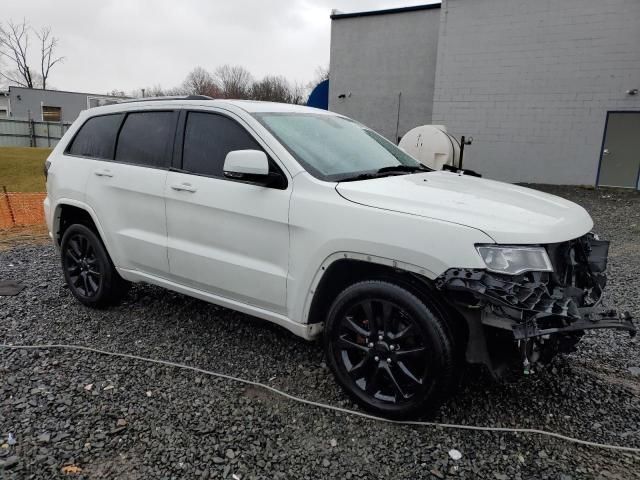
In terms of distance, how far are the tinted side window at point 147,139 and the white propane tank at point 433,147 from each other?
22.9ft

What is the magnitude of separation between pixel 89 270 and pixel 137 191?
1.14m

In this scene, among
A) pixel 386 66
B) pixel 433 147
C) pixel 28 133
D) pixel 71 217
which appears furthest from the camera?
pixel 28 133

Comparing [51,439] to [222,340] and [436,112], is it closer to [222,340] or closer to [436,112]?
[222,340]

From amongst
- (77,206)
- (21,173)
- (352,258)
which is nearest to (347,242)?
(352,258)

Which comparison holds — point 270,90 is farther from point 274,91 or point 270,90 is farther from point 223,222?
point 223,222

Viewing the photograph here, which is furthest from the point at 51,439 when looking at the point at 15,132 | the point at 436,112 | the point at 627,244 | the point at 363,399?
the point at 15,132

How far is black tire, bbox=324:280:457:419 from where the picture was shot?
256cm

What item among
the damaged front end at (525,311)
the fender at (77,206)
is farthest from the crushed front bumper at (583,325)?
the fender at (77,206)

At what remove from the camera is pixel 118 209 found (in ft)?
13.1

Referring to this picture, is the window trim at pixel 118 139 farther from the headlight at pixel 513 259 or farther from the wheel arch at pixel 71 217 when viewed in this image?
the headlight at pixel 513 259

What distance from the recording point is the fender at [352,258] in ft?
8.29

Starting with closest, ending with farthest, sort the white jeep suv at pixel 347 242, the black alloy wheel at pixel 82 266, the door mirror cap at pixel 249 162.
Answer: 1. the white jeep suv at pixel 347 242
2. the door mirror cap at pixel 249 162
3. the black alloy wheel at pixel 82 266

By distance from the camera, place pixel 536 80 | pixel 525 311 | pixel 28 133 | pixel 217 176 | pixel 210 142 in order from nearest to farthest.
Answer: pixel 525 311 → pixel 217 176 → pixel 210 142 → pixel 536 80 → pixel 28 133

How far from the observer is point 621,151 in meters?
Answer: 13.5
